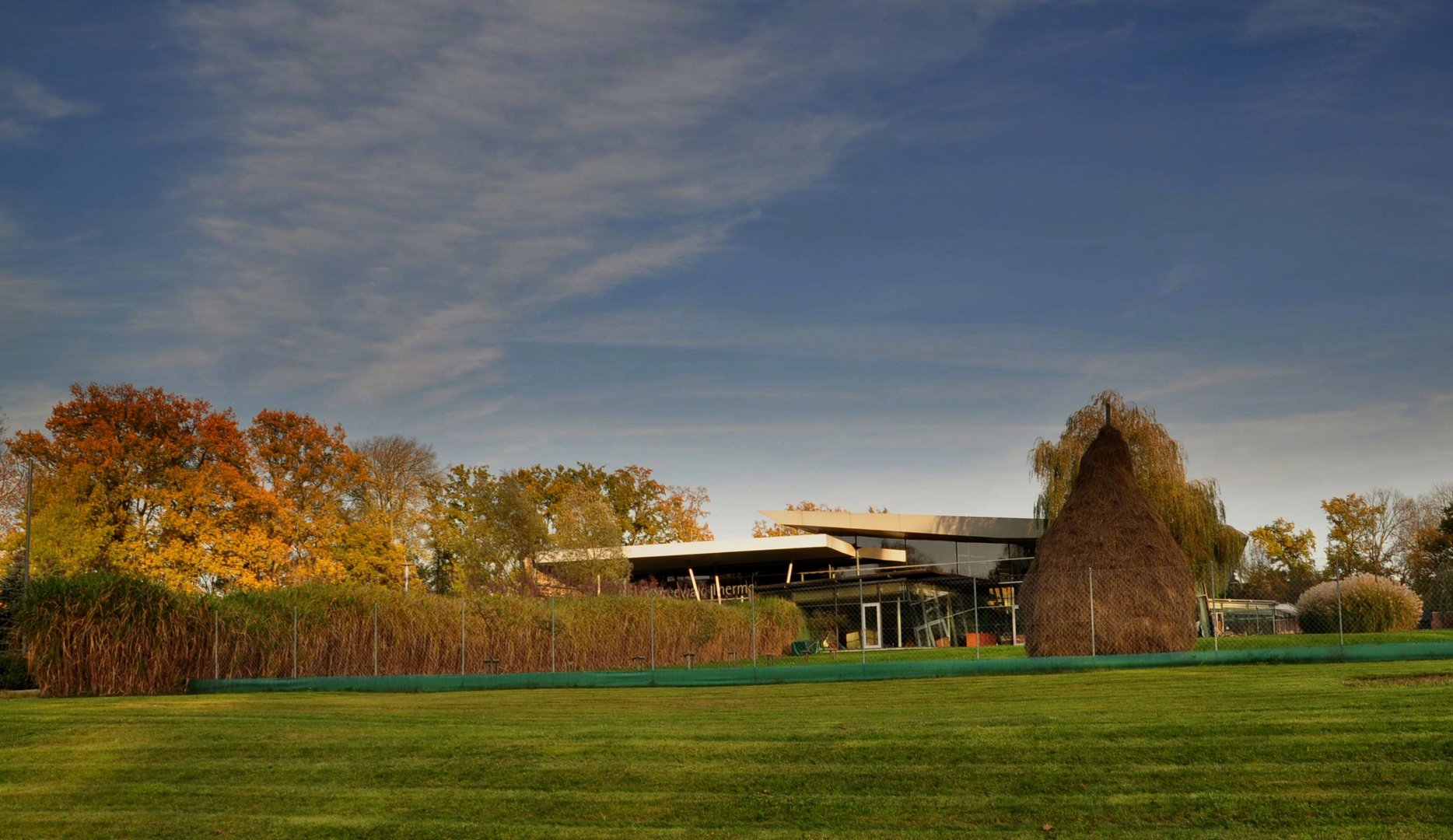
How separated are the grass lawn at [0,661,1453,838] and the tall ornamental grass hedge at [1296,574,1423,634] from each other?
15531 mm

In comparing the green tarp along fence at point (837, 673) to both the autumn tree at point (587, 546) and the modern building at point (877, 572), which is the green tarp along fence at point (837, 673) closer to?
the modern building at point (877, 572)

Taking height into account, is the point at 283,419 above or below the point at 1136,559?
above

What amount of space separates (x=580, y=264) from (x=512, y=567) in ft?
70.5

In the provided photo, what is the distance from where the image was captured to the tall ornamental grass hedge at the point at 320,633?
65.8 feet

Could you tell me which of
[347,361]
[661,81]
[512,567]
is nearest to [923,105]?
[661,81]

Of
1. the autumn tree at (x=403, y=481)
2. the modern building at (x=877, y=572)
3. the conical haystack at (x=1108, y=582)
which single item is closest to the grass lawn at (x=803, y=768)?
the conical haystack at (x=1108, y=582)

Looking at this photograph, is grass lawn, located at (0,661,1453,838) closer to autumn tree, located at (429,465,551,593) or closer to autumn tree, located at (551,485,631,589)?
autumn tree, located at (551,485,631,589)

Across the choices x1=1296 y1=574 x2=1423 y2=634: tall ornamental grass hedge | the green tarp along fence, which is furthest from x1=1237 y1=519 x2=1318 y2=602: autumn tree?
the green tarp along fence

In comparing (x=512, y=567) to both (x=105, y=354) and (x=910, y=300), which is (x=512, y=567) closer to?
(x=105, y=354)

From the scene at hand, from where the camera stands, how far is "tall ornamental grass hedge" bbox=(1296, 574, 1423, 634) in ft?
93.6

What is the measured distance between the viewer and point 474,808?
30.9 feet

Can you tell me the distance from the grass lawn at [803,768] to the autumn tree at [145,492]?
25.6 metres

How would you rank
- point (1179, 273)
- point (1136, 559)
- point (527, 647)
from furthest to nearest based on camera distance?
point (1179, 273) < point (527, 647) < point (1136, 559)

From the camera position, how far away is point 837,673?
62.1 feet
